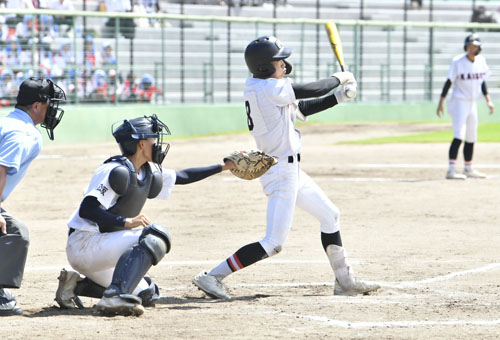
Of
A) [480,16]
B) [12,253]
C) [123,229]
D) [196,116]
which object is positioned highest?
[480,16]

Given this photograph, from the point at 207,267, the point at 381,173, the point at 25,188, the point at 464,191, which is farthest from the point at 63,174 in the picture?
the point at 207,267

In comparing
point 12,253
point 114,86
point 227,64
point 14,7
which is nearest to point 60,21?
point 14,7

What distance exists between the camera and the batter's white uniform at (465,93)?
47.5 ft

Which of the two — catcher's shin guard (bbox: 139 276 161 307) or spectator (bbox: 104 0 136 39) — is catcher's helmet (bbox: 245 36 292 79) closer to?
catcher's shin guard (bbox: 139 276 161 307)

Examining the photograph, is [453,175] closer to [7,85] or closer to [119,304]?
[119,304]

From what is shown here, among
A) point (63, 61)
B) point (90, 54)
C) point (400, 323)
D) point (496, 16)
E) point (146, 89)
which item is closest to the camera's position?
point (400, 323)

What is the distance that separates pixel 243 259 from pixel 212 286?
11.6 inches

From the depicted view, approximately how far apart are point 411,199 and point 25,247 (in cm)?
730

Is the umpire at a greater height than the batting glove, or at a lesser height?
lesser

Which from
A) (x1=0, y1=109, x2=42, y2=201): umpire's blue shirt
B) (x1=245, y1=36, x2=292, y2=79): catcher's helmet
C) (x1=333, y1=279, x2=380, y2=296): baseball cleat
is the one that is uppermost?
(x1=245, y1=36, x2=292, y2=79): catcher's helmet

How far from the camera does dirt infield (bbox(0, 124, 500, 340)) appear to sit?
5617 millimetres

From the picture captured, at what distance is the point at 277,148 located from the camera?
6.80 m

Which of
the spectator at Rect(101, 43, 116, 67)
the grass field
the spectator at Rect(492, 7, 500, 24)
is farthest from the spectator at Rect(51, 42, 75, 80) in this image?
the spectator at Rect(492, 7, 500, 24)

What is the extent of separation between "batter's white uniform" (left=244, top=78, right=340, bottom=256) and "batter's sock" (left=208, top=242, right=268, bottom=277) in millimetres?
48
